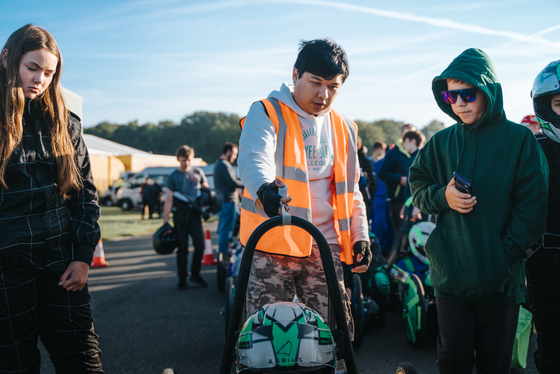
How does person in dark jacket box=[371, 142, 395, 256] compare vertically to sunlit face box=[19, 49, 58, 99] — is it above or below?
below

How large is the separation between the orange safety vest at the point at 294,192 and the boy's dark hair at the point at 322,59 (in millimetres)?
235

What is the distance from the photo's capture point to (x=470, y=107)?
7.17 ft

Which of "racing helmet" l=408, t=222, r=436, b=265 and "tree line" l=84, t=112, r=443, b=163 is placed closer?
"racing helmet" l=408, t=222, r=436, b=265

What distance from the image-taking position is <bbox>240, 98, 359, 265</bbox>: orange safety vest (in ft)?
6.80

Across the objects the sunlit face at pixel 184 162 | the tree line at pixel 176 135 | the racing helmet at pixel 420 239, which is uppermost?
the tree line at pixel 176 135

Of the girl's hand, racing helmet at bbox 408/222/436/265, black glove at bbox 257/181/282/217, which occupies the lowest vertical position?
racing helmet at bbox 408/222/436/265

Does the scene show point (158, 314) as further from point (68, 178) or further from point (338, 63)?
point (338, 63)

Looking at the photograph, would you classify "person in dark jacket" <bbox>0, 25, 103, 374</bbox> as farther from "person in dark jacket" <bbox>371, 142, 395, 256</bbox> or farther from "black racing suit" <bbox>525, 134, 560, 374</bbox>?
"person in dark jacket" <bbox>371, 142, 395, 256</bbox>

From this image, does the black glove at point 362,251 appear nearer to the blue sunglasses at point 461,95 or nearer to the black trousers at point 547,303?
the blue sunglasses at point 461,95

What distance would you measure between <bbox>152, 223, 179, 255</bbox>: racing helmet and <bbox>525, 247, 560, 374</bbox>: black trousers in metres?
4.84

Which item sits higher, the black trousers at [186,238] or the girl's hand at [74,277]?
the girl's hand at [74,277]

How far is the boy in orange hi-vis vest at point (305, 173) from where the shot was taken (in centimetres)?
207

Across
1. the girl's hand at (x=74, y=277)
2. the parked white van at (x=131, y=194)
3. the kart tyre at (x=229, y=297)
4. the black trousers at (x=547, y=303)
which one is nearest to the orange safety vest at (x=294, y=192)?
the girl's hand at (x=74, y=277)

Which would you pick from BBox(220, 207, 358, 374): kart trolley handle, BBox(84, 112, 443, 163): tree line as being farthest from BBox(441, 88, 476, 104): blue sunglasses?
BBox(84, 112, 443, 163): tree line
